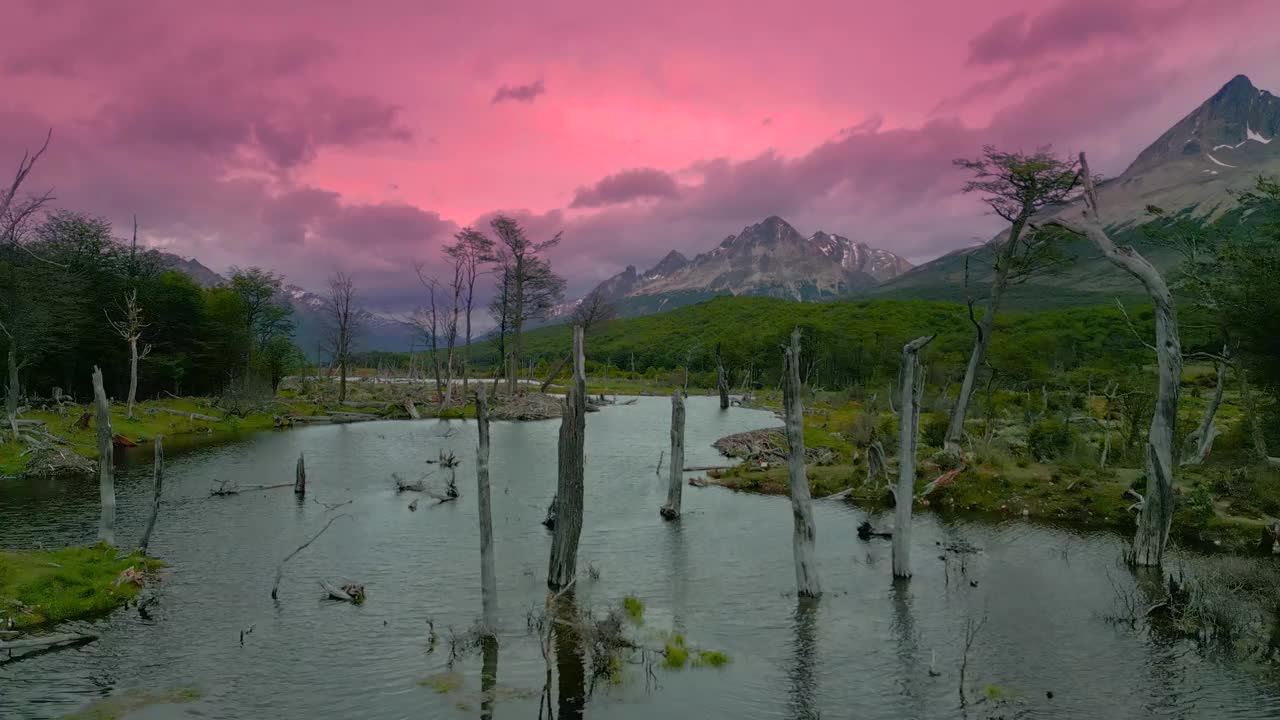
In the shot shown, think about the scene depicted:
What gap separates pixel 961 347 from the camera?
105 meters

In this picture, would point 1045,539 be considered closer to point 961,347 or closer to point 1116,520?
point 1116,520

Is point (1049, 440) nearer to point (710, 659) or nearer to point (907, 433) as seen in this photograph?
point (907, 433)

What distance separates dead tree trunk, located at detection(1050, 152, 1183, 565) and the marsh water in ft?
5.28

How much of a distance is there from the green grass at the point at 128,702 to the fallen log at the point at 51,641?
3.52m

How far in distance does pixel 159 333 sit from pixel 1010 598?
237 feet

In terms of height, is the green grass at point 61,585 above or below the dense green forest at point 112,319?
below

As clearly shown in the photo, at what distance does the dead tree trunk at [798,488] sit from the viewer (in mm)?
19078

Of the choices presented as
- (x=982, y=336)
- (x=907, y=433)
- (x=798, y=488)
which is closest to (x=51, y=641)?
(x=798, y=488)

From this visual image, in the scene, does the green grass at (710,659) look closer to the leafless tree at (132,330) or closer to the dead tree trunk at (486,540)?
the dead tree trunk at (486,540)

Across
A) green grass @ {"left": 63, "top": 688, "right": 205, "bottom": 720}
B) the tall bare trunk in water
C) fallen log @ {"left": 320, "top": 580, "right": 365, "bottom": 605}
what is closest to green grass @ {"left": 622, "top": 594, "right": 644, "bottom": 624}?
fallen log @ {"left": 320, "top": 580, "right": 365, "bottom": 605}

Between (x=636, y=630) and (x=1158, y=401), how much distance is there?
1720 centimetres

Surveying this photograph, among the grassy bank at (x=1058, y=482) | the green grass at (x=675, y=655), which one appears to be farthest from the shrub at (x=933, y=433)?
the green grass at (x=675, y=655)

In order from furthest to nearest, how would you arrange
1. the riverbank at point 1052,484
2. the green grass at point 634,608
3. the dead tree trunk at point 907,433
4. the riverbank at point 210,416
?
the riverbank at point 210,416 < the riverbank at point 1052,484 < the dead tree trunk at point 907,433 < the green grass at point 634,608

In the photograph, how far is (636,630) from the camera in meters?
17.7
